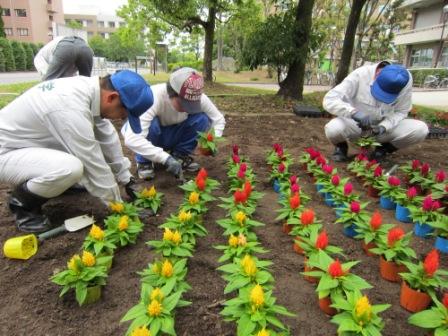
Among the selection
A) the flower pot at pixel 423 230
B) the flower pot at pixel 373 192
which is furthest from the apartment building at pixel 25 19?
the flower pot at pixel 423 230

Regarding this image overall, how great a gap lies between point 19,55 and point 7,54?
94.3 inches

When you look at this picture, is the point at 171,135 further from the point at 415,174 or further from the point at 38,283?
the point at 415,174

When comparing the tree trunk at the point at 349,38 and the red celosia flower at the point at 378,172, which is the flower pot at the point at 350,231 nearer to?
the red celosia flower at the point at 378,172

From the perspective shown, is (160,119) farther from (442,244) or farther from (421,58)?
(421,58)

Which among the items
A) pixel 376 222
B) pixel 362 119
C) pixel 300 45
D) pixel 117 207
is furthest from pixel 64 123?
pixel 300 45

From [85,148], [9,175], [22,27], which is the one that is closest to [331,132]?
[85,148]

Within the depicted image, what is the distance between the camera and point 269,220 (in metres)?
3.24

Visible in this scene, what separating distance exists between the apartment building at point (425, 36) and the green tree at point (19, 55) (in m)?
33.9

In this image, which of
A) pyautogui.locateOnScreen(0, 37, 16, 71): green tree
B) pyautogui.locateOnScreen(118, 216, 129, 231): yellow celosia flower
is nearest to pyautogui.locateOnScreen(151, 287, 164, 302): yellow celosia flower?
pyautogui.locateOnScreen(118, 216, 129, 231): yellow celosia flower

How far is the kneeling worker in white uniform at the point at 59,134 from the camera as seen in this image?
2.52m

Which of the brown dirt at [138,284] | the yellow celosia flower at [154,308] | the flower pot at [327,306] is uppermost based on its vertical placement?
the yellow celosia flower at [154,308]

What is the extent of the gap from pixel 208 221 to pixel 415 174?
2.19m

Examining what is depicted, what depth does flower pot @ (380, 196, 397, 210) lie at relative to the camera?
3.51 metres

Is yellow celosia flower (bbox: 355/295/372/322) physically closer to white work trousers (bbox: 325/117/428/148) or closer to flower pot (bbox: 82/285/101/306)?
flower pot (bbox: 82/285/101/306)
